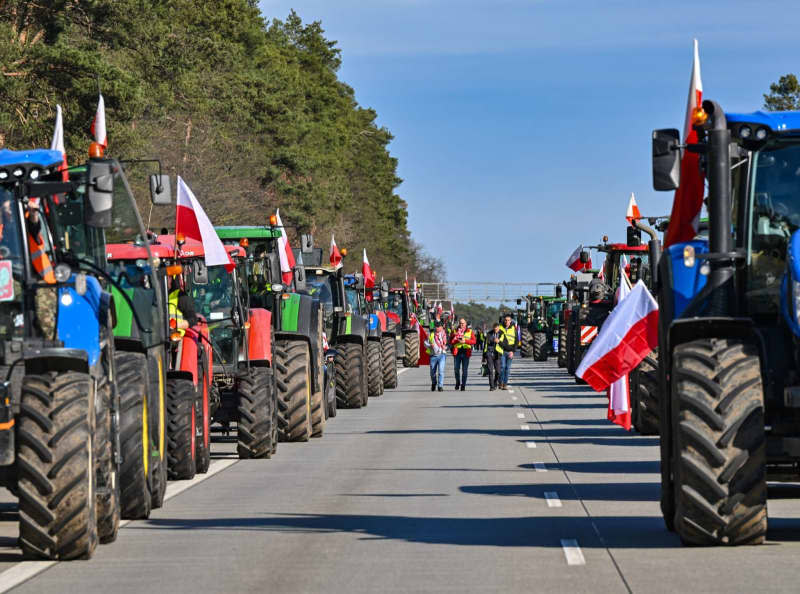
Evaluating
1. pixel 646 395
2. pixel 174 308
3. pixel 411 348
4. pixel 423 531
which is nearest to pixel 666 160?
pixel 423 531

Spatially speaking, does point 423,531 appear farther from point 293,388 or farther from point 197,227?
point 293,388

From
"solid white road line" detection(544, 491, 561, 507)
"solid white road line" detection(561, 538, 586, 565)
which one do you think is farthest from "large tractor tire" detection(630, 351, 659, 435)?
"solid white road line" detection(561, 538, 586, 565)

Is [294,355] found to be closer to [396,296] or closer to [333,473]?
[333,473]

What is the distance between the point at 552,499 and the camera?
51.6 feet

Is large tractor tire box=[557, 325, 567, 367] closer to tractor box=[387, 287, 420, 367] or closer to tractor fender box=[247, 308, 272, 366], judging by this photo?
tractor box=[387, 287, 420, 367]

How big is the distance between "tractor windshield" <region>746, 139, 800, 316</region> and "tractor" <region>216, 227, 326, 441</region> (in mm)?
12237

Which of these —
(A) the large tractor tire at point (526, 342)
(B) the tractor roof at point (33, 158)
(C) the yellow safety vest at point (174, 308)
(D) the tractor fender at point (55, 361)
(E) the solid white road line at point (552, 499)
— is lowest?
(A) the large tractor tire at point (526, 342)

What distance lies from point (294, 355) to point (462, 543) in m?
11.6

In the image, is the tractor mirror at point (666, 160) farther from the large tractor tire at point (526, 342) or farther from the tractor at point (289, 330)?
the large tractor tire at point (526, 342)

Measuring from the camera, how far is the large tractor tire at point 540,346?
7481cm

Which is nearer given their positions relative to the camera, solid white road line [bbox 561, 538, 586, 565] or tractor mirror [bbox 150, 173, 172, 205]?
solid white road line [bbox 561, 538, 586, 565]

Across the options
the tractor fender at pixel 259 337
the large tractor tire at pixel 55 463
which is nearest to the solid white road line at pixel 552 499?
the large tractor tire at pixel 55 463

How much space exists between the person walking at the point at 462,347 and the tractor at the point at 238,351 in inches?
820

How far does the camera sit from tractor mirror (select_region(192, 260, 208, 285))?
20.3 meters
